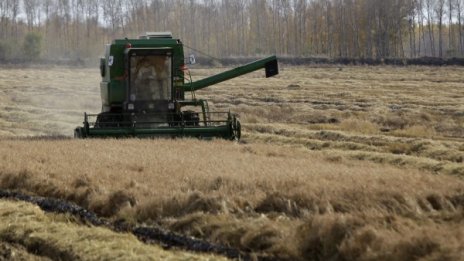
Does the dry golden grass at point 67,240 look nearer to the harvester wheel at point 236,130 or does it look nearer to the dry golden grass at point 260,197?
the dry golden grass at point 260,197

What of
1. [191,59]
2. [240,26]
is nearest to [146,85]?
[191,59]

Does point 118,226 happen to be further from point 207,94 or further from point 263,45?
point 263,45

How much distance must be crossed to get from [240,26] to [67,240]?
10249cm

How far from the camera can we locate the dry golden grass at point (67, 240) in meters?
8.66

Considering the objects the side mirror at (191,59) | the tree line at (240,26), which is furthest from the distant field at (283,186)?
the tree line at (240,26)

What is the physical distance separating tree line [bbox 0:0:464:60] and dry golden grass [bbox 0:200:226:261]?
83.7m

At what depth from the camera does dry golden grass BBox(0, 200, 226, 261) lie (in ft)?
28.4

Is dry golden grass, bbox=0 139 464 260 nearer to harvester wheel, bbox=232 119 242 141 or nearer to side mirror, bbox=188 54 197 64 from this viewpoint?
harvester wheel, bbox=232 119 242 141

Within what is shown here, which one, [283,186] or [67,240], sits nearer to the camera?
[67,240]

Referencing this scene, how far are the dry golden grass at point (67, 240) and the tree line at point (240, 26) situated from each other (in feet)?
275

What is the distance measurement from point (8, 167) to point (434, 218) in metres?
8.37

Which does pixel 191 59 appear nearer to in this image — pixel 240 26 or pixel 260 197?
pixel 260 197

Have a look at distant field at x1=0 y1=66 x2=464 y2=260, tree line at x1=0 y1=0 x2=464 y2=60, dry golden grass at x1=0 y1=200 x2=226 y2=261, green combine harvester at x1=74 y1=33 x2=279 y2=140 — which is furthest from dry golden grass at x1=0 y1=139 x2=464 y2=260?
tree line at x1=0 y1=0 x2=464 y2=60

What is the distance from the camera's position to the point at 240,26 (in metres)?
110
